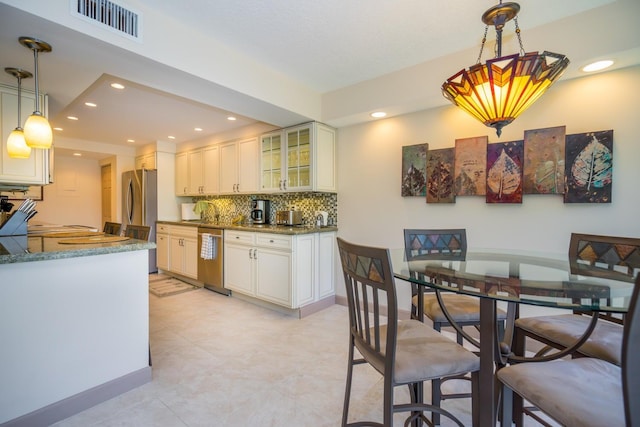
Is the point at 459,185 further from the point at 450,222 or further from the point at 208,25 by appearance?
the point at 208,25

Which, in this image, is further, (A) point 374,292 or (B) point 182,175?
(B) point 182,175

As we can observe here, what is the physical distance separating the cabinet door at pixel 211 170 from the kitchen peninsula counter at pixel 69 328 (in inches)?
109

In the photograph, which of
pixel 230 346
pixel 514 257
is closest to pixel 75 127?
pixel 230 346

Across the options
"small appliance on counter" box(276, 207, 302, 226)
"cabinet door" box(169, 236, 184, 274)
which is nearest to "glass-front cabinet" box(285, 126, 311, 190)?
"small appliance on counter" box(276, 207, 302, 226)

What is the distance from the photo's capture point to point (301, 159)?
3.52 meters

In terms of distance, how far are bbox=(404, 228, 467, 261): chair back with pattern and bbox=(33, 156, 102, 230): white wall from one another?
6.87m

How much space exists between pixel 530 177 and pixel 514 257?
2.50ft

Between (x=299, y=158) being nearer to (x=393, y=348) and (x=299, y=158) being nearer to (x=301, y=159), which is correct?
(x=301, y=159)

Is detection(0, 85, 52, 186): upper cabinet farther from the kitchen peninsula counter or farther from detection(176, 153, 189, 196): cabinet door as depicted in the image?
detection(176, 153, 189, 196): cabinet door

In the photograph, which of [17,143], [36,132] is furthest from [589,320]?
[17,143]

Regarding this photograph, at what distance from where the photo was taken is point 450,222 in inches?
110

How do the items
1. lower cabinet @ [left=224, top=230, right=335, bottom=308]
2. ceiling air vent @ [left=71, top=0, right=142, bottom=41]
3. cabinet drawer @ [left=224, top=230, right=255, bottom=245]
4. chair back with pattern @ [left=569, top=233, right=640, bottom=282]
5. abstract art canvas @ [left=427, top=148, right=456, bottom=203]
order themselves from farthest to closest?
cabinet drawer @ [left=224, top=230, right=255, bottom=245] → lower cabinet @ [left=224, top=230, right=335, bottom=308] → abstract art canvas @ [left=427, top=148, right=456, bottom=203] → ceiling air vent @ [left=71, top=0, right=142, bottom=41] → chair back with pattern @ [left=569, top=233, right=640, bottom=282]

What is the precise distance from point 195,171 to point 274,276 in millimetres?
2733

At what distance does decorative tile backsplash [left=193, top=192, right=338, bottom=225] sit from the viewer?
12.3ft
